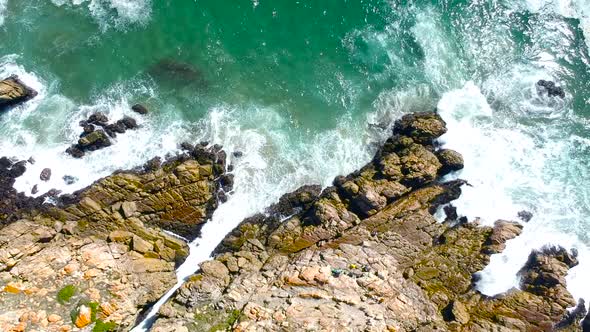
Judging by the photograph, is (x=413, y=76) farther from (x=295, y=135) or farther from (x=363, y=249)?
(x=363, y=249)

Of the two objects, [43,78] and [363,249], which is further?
[43,78]

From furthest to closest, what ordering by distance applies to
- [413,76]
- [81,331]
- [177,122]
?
1. [413,76]
2. [177,122]
3. [81,331]

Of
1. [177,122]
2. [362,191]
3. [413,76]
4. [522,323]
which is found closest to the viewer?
[522,323]

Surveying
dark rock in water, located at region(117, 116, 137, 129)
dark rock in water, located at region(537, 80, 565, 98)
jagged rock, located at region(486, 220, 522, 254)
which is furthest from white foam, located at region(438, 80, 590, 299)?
dark rock in water, located at region(117, 116, 137, 129)

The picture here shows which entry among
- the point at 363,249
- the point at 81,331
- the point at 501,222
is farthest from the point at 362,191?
the point at 81,331

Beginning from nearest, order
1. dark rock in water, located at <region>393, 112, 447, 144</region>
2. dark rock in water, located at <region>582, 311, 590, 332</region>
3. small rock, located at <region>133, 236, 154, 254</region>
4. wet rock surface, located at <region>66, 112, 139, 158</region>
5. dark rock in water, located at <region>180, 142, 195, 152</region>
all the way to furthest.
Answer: dark rock in water, located at <region>582, 311, 590, 332</region> → small rock, located at <region>133, 236, 154, 254</region> → wet rock surface, located at <region>66, 112, 139, 158</region> → dark rock in water, located at <region>180, 142, 195, 152</region> → dark rock in water, located at <region>393, 112, 447, 144</region>

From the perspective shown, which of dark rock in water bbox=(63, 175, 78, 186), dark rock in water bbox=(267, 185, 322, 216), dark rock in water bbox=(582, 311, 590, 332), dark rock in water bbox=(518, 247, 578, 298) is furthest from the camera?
dark rock in water bbox=(267, 185, 322, 216)

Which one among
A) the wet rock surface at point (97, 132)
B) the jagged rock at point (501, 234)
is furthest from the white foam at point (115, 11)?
the jagged rock at point (501, 234)

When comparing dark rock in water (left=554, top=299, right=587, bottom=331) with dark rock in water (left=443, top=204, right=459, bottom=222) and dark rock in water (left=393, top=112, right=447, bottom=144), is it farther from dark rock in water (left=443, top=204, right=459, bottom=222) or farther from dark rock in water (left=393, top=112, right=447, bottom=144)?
dark rock in water (left=393, top=112, right=447, bottom=144)
